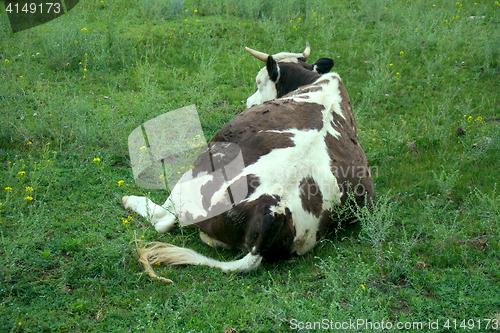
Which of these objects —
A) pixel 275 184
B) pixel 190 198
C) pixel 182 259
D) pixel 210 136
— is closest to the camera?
pixel 275 184

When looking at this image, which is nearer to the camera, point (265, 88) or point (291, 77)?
point (291, 77)

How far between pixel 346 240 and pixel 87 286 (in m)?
2.34

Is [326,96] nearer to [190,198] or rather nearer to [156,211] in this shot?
[190,198]

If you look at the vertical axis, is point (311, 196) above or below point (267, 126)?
below

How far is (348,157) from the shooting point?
421 centimetres

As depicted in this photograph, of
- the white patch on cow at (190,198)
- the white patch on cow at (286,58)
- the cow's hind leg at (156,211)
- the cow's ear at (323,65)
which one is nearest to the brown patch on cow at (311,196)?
the white patch on cow at (190,198)

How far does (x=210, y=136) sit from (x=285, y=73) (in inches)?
53.8

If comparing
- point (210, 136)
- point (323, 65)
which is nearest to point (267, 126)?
point (323, 65)

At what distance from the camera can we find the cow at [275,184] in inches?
139

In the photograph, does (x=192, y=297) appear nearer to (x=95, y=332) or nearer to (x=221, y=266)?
(x=221, y=266)

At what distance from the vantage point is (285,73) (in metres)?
5.79

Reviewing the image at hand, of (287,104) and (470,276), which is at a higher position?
(287,104)

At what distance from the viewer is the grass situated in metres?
3.26

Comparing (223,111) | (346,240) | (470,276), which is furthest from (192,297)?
(223,111)
